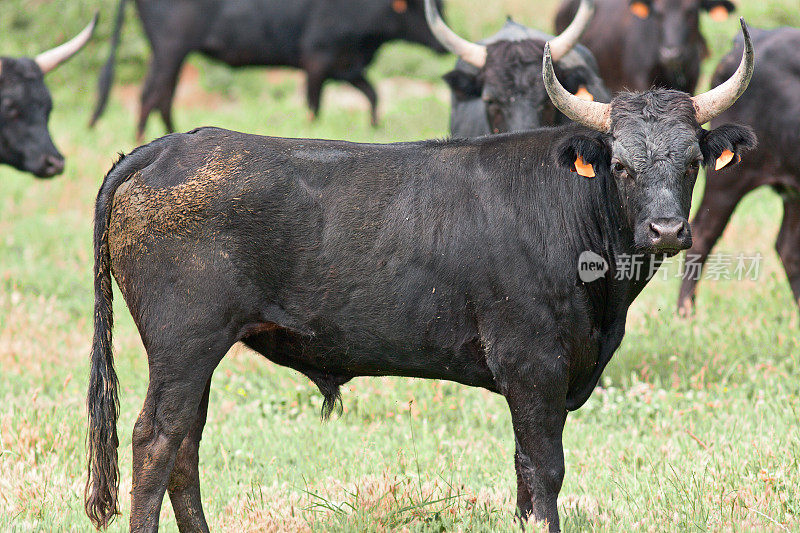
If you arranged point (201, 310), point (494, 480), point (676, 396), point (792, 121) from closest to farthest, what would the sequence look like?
point (201, 310) < point (494, 480) < point (676, 396) < point (792, 121)

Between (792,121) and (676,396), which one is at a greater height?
(792,121)

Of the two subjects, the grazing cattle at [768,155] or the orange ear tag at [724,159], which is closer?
the orange ear tag at [724,159]

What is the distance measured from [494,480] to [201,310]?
1968mm

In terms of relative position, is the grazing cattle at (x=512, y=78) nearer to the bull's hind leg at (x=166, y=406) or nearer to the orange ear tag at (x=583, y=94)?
the orange ear tag at (x=583, y=94)

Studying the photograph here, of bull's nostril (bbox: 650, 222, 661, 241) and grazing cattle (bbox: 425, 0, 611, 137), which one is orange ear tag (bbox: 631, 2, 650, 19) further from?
bull's nostril (bbox: 650, 222, 661, 241)

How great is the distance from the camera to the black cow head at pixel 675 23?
33.5 feet

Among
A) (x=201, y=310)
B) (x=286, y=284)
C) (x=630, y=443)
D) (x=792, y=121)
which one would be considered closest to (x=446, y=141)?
(x=286, y=284)

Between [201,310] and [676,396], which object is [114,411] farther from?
[676,396]

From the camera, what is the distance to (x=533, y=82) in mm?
7328

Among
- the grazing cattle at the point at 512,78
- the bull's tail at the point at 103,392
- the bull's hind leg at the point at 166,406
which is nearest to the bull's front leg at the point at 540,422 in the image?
the bull's hind leg at the point at 166,406

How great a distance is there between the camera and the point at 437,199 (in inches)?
173

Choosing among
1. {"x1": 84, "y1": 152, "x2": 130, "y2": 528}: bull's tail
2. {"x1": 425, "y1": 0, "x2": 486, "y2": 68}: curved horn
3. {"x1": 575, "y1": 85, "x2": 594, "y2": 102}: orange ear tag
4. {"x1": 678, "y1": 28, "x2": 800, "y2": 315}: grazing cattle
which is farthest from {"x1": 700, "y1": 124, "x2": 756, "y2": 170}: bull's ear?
{"x1": 425, "y1": 0, "x2": 486, "y2": 68}: curved horn

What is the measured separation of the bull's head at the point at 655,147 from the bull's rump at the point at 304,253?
1.98 ft

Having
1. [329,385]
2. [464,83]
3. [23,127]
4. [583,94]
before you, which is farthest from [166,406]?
[23,127]
